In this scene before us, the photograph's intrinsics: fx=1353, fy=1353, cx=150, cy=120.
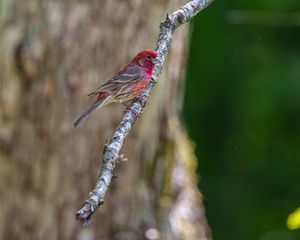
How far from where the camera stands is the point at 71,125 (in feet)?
28.2

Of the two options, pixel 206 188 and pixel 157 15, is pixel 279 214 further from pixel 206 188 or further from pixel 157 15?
pixel 157 15

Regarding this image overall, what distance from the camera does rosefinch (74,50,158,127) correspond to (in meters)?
6.57

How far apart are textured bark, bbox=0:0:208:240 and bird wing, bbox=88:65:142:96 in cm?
174

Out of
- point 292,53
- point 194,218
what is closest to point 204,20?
point 292,53

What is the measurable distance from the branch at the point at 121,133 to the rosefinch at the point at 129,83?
0.81 metres

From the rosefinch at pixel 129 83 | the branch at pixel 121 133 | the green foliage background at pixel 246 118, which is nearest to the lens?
the branch at pixel 121 133

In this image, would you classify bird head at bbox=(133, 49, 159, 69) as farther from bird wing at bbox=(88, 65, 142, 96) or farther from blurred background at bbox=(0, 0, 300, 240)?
blurred background at bbox=(0, 0, 300, 240)

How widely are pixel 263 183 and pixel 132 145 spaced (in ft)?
16.3

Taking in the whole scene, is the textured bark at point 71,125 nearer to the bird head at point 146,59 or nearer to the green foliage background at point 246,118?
the bird head at point 146,59

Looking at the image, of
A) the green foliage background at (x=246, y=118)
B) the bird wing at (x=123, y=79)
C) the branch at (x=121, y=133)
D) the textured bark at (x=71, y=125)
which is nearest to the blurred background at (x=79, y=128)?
the textured bark at (x=71, y=125)

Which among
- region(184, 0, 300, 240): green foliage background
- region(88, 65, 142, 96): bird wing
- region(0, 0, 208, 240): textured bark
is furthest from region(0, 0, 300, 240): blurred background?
region(184, 0, 300, 240): green foliage background

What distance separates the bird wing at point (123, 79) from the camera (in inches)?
261

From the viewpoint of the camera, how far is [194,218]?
929 centimetres

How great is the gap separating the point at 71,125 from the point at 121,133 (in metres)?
3.48
